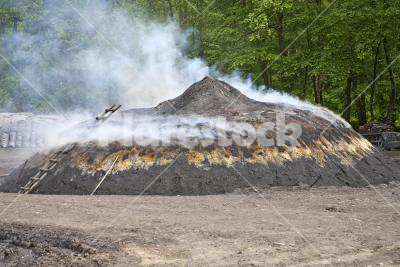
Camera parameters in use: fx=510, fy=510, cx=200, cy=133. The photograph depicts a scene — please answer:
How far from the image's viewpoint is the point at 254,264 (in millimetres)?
6449

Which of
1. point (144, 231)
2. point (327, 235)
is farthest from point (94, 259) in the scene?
point (327, 235)

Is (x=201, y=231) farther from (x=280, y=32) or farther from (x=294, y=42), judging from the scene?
(x=294, y=42)

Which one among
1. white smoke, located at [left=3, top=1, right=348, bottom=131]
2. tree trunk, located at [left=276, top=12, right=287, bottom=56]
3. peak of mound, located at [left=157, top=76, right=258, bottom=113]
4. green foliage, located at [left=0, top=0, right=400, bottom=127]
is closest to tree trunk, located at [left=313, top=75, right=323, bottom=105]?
green foliage, located at [left=0, top=0, right=400, bottom=127]

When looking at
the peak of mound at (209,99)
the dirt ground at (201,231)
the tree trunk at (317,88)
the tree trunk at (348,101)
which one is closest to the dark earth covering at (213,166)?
the peak of mound at (209,99)

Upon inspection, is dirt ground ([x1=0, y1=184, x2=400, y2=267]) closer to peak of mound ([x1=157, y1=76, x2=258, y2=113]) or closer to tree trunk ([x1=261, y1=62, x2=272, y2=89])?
peak of mound ([x1=157, y1=76, x2=258, y2=113])

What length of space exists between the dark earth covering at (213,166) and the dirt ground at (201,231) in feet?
2.94

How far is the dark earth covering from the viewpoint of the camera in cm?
1254

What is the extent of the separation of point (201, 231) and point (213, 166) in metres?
4.70

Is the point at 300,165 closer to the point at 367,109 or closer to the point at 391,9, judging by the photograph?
the point at 391,9

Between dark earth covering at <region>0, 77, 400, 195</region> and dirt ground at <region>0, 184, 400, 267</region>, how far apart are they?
35.3 inches

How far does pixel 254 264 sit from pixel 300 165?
23.4 feet

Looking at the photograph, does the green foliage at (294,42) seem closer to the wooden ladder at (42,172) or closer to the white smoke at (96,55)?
the white smoke at (96,55)

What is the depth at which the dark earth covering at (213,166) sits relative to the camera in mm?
12539

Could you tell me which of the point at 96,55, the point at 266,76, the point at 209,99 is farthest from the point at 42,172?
the point at 96,55
